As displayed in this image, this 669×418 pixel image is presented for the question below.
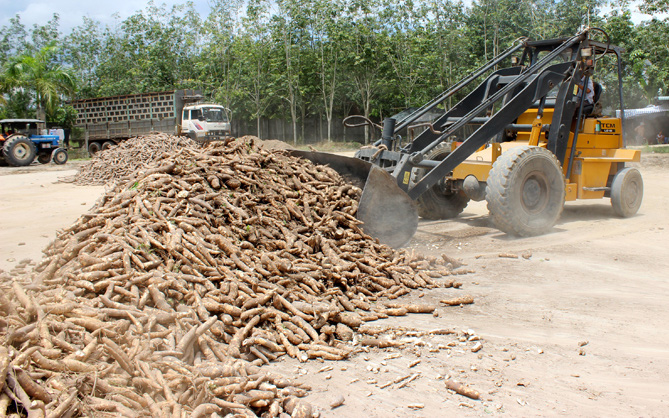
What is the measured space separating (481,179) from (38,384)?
7.25m

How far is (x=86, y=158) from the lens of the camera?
2939 centimetres

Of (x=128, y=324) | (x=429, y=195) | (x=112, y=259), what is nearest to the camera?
(x=128, y=324)

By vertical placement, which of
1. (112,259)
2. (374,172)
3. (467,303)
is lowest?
(467,303)

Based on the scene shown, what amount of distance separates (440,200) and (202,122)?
17952 mm

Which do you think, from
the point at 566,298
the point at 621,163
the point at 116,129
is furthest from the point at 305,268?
the point at 116,129

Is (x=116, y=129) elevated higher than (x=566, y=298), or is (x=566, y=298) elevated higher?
(x=116, y=129)

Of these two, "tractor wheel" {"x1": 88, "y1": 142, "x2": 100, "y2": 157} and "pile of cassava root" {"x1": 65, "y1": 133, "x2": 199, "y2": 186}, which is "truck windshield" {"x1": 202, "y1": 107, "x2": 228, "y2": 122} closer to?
"tractor wheel" {"x1": 88, "y1": 142, "x2": 100, "y2": 157}

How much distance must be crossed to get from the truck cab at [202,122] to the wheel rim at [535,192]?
19.0 metres

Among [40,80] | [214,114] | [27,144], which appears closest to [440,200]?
[214,114]

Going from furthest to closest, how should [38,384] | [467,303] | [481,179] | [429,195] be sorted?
[429,195] < [481,179] < [467,303] < [38,384]

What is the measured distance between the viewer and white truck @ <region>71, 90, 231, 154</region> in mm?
25781

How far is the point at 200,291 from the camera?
479 cm

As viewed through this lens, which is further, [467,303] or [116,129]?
[116,129]

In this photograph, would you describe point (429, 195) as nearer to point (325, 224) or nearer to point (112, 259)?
point (325, 224)
